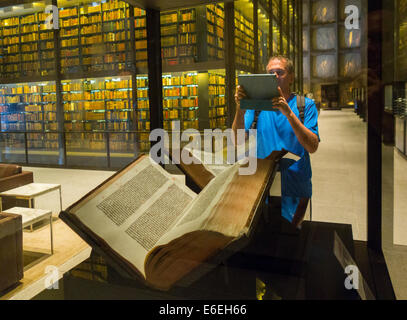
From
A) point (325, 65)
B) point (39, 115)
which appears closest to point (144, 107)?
point (39, 115)

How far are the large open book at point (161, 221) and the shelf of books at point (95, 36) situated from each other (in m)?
1.75

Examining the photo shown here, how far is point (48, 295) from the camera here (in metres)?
0.54

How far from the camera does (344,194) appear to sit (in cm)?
344

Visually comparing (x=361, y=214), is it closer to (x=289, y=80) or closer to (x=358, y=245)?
(x=358, y=245)

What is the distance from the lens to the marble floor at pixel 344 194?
1.69 meters

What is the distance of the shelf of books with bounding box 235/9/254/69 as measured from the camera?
460 cm

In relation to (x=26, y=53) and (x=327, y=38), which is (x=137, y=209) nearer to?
(x=26, y=53)

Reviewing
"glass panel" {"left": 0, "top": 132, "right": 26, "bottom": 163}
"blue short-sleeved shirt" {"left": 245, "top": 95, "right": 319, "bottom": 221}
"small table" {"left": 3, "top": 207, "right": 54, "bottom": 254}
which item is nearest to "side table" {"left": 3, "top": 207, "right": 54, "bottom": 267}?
"small table" {"left": 3, "top": 207, "right": 54, "bottom": 254}

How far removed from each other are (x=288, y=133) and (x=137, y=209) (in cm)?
50

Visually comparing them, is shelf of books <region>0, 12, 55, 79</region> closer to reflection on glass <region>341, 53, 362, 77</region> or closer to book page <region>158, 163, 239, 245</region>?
reflection on glass <region>341, 53, 362, 77</region>

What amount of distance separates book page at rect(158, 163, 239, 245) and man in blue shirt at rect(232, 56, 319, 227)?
0.96 feet

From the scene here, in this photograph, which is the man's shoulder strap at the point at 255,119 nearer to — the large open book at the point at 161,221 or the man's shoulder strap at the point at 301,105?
the man's shoulder strap at the point at 301,105

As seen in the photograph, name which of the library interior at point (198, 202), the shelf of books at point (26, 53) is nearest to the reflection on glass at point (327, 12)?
the library interior at point (198, 202)

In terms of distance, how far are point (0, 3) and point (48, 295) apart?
63.1 inches
